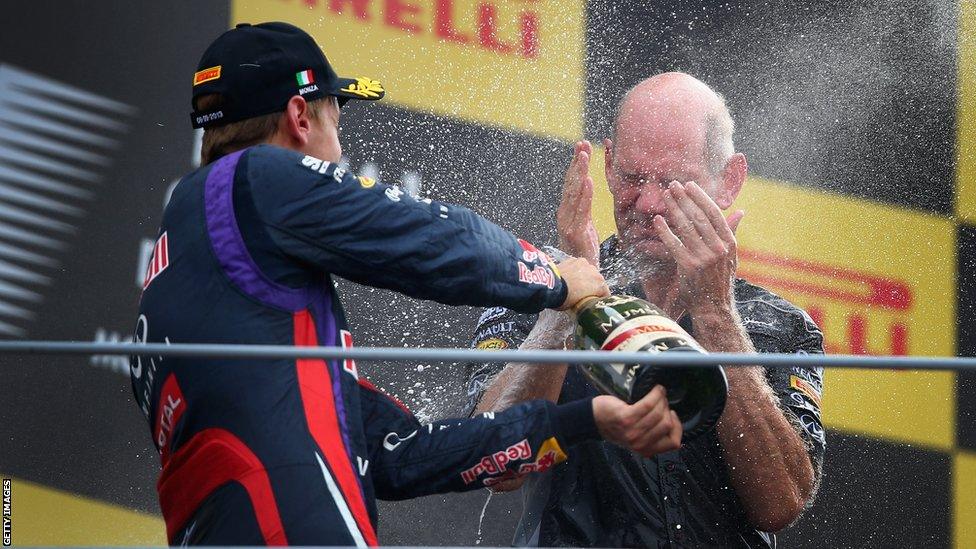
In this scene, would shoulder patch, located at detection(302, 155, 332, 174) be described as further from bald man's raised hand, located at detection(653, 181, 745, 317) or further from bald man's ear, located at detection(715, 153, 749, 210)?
bald man's ear, located at detection(715, 153, 749, 210)

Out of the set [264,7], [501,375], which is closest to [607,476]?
[501,375]

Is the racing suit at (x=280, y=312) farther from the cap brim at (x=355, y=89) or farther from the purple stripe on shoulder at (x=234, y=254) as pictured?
the cap brim at (x=355, y=89)

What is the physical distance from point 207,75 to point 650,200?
100cm

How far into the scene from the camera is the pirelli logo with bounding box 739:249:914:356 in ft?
9.66

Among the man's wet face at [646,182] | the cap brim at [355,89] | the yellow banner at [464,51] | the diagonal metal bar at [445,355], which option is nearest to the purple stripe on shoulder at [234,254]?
the diagonal metal bar at [445,355]

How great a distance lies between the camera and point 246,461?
1469 mm

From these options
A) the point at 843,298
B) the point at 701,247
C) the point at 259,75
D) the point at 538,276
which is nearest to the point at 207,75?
the point at 259,75

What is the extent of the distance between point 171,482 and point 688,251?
98 cm

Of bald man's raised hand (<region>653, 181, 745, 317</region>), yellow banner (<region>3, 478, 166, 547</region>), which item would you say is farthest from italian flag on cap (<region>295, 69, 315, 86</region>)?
yellow banner (<region>3, 478, 166, 547</region>)

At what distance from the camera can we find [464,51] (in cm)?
284

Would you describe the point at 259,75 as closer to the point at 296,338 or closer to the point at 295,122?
the point at 295,122

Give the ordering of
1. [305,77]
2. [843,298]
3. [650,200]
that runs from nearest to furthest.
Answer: [305,77], [650,200], [843,298]

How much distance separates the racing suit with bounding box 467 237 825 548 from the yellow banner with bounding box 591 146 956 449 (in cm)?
76

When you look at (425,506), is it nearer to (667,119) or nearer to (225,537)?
(667,119)
